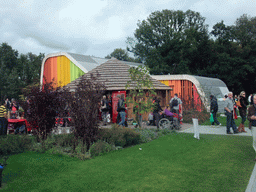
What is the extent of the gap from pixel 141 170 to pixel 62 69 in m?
23.2

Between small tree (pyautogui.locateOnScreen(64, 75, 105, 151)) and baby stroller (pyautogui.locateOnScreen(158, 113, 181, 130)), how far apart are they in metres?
6.23

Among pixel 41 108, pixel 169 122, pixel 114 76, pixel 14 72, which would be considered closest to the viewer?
pixel 41 108

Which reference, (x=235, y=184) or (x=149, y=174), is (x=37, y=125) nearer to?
(x=149, y=174)

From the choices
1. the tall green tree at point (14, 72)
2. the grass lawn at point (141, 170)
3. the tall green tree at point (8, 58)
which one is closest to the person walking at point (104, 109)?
the grass lawn at point (141, 170)

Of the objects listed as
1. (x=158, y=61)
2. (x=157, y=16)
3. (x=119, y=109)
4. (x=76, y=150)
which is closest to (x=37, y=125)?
(x=76, y=150)

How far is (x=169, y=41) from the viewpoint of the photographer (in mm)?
50281

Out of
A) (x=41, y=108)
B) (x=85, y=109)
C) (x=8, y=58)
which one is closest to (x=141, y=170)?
(x=85, y=109)

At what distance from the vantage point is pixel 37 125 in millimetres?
10680

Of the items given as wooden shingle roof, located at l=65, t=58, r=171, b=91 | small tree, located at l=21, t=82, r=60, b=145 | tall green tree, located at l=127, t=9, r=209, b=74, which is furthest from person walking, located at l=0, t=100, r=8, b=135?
tall green tree, located at l=127, t=9, r=209, b=74

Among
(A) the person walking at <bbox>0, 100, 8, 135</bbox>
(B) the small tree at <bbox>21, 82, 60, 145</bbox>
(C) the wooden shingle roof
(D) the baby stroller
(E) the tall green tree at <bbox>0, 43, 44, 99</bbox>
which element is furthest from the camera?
(E) the tall green tree at <bbox>0, 43, 44, 99</bbox>

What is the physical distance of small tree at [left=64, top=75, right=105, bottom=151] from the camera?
9.39 m

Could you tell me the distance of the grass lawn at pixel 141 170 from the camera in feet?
19.3

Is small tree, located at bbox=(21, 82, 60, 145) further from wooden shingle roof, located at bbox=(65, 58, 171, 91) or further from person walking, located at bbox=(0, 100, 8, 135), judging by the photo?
wooden shingle roof, located at bbox=(65, 58, 171, 91)

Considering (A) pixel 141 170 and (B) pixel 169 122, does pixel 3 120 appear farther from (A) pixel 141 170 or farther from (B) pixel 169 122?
(B) pixel 169 122
